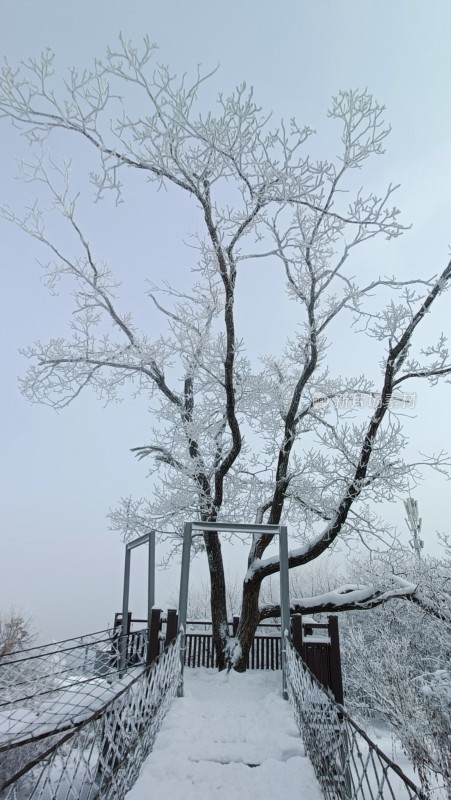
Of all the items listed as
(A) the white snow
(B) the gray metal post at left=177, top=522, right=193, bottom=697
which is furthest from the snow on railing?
(B) the gray metal post at left=177, top=522, right=193, bottom=697

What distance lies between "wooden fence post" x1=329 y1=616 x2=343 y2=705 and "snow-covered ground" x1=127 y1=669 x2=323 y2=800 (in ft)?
4.30

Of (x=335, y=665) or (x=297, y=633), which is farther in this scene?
(x=335, y=665)

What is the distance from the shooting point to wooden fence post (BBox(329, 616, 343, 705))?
8.84 meters

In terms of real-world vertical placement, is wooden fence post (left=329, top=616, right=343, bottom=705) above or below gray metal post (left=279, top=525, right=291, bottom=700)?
below

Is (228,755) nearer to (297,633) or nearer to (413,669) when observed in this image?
(297,633)

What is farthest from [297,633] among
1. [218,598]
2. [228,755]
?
[218,598]

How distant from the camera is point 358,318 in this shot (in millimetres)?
11219

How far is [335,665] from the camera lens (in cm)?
893

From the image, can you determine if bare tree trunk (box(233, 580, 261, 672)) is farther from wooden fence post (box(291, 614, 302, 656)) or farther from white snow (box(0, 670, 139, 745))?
white snow (box(0, 670, 139, 745))

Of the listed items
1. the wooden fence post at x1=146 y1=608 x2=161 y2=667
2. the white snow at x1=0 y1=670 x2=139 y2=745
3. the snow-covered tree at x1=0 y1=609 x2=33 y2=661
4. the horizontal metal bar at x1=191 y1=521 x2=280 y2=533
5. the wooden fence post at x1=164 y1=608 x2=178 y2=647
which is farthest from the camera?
the snow-covered tree at x1=0 y1=609 x2=33 y2=661

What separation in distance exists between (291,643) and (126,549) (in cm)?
428

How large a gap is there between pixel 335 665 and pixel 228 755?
4058 millimetres

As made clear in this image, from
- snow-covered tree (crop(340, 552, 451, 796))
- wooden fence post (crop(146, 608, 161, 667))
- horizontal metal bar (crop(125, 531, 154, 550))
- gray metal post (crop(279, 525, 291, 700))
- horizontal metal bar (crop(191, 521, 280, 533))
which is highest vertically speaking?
horizontal metal bar (crop(191, 521, 280, 533))

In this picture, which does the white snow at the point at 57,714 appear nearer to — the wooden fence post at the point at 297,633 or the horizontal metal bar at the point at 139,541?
the horizontal metal bar at the point at 139,541
